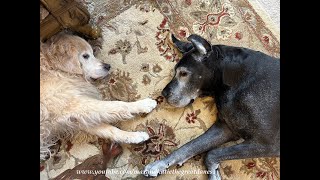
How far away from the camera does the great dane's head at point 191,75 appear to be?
181cm

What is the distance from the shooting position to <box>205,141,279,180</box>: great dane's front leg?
5.84ft

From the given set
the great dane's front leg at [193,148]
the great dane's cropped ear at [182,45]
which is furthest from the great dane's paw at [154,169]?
the great dane's cropped ear at [182,45]

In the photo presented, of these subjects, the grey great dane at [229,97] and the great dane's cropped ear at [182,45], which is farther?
the great dane's cropped ear at [182,45]

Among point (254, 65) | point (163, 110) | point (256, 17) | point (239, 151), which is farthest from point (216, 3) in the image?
point (239, 151)

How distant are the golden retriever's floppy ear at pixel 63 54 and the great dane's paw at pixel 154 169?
568 mm

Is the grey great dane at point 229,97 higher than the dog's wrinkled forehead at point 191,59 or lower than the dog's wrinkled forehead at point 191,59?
lower

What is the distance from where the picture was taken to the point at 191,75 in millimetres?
1815

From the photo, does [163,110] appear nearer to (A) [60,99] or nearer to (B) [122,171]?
(B) [122,171]

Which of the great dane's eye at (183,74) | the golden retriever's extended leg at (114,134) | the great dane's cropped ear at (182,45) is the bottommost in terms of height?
the golden retriever's extended leg at (114,134)

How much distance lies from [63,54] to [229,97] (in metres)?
0.78

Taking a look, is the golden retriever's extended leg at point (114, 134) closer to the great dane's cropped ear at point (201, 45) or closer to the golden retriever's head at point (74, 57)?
the golden retriever's head at point (74, 57)

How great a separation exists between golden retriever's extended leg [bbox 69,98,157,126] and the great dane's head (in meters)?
0.12

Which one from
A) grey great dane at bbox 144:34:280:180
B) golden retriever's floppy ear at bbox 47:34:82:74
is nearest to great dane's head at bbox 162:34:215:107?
grey great dane at bbox 144:34:280:180

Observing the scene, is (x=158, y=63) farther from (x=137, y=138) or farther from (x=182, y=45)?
(x=137, y=138)
